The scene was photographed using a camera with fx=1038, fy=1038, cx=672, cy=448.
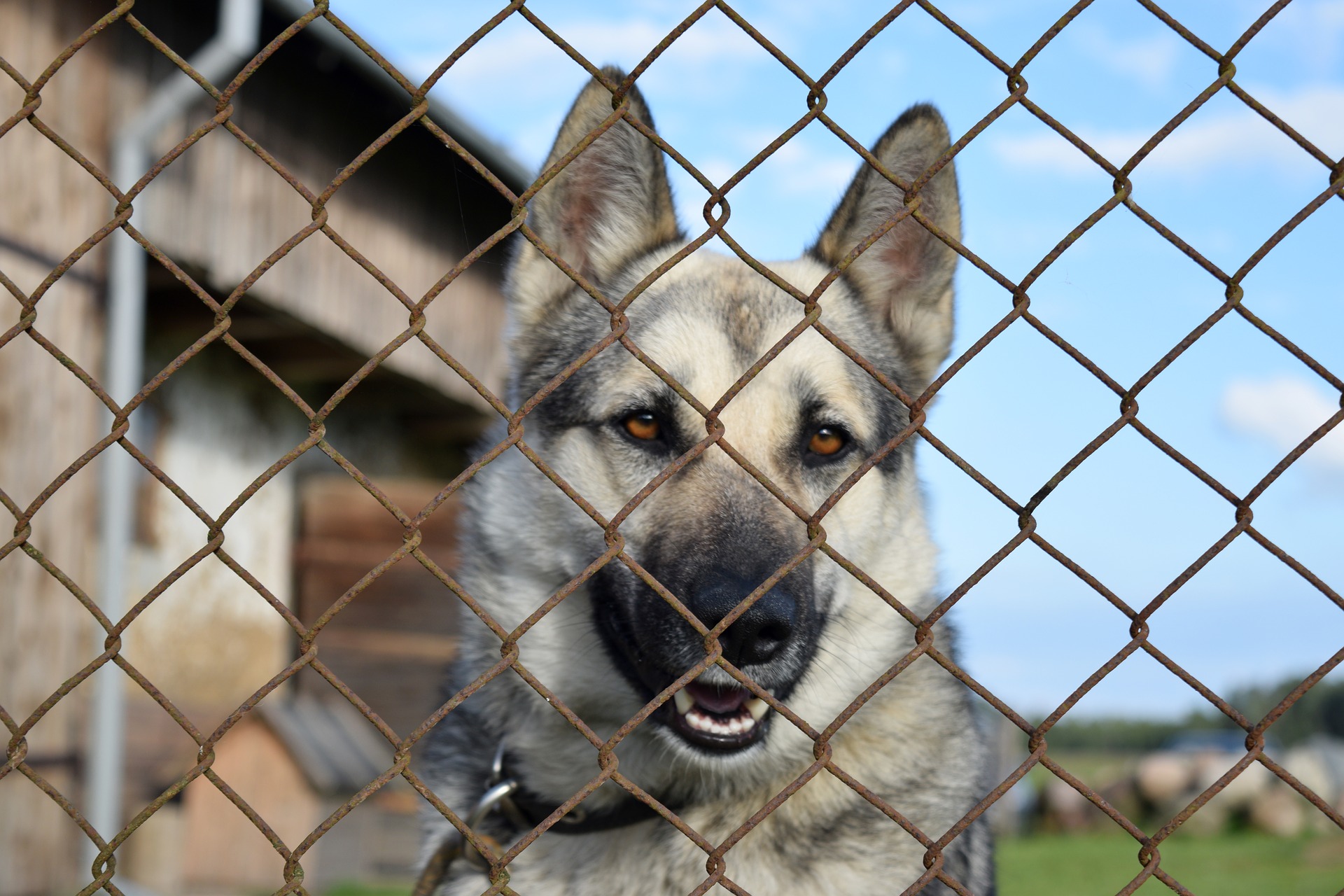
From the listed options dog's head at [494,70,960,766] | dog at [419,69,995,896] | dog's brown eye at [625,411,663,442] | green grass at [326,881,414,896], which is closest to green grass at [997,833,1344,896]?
green grass at [326,881,414,896]

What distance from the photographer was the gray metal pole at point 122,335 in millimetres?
5879

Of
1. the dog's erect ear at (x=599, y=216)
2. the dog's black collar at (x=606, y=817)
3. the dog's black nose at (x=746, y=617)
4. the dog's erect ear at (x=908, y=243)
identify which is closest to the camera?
the dog's black nose at (x=746, y=617)

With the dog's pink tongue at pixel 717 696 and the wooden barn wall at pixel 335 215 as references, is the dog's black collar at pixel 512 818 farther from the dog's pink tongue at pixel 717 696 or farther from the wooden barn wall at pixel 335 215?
the wooden barn wall at pixel 335 215

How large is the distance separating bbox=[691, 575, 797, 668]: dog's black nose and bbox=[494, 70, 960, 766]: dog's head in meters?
0.06

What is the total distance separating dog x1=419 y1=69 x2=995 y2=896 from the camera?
218 cm

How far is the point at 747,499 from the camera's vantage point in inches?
90.4

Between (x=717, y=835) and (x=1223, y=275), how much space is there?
1507mm

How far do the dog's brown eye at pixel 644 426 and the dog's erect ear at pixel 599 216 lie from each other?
15.5 inches

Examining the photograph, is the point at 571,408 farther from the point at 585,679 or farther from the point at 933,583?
the point at 933,583

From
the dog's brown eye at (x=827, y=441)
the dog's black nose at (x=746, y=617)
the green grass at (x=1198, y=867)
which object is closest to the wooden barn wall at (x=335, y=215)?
the dog's brown eye at (x=827, y=441)

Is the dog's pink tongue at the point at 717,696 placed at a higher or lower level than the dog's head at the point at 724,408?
lower

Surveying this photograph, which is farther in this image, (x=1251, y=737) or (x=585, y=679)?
(x=585, y=679)

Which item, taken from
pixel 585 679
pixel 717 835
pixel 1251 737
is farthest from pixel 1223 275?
pixel 585 679

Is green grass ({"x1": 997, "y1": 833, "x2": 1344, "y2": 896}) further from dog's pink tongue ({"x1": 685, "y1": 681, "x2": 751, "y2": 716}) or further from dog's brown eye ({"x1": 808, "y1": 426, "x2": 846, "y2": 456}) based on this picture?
dog's pink tongue ({"x1": 685, "y1": 681, "x2": 751, "y2": 716})
